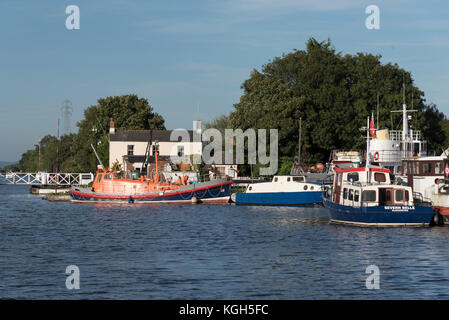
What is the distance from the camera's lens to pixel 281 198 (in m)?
82.3

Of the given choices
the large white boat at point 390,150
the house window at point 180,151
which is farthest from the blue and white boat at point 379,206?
the house window at point 180,151

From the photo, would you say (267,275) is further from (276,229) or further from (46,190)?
(46,190)

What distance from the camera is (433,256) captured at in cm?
3884

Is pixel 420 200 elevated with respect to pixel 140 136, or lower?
lower

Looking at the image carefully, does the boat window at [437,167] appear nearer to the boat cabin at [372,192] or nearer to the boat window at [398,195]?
the boat cabin at [372,192]

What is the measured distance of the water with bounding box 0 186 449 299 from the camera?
29875 mm

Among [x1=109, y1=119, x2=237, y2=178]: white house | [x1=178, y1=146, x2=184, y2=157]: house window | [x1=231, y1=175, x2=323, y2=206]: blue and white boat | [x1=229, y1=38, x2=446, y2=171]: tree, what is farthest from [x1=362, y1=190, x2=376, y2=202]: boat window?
[x1=178, y1=146, x2=184, y2=157]: house window

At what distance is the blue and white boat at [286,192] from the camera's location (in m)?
80.5

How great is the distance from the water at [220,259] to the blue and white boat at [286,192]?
14.8 m

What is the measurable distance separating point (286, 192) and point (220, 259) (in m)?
44.1

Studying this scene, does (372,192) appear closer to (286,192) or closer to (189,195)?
(286,192)

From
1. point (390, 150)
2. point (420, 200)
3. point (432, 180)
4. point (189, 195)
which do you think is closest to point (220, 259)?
point (420, 200)

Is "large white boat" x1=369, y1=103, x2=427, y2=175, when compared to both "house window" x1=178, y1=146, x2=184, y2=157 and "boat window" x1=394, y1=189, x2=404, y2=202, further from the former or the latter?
"house window" x1=178, y1=146, x2=184, y2=157
